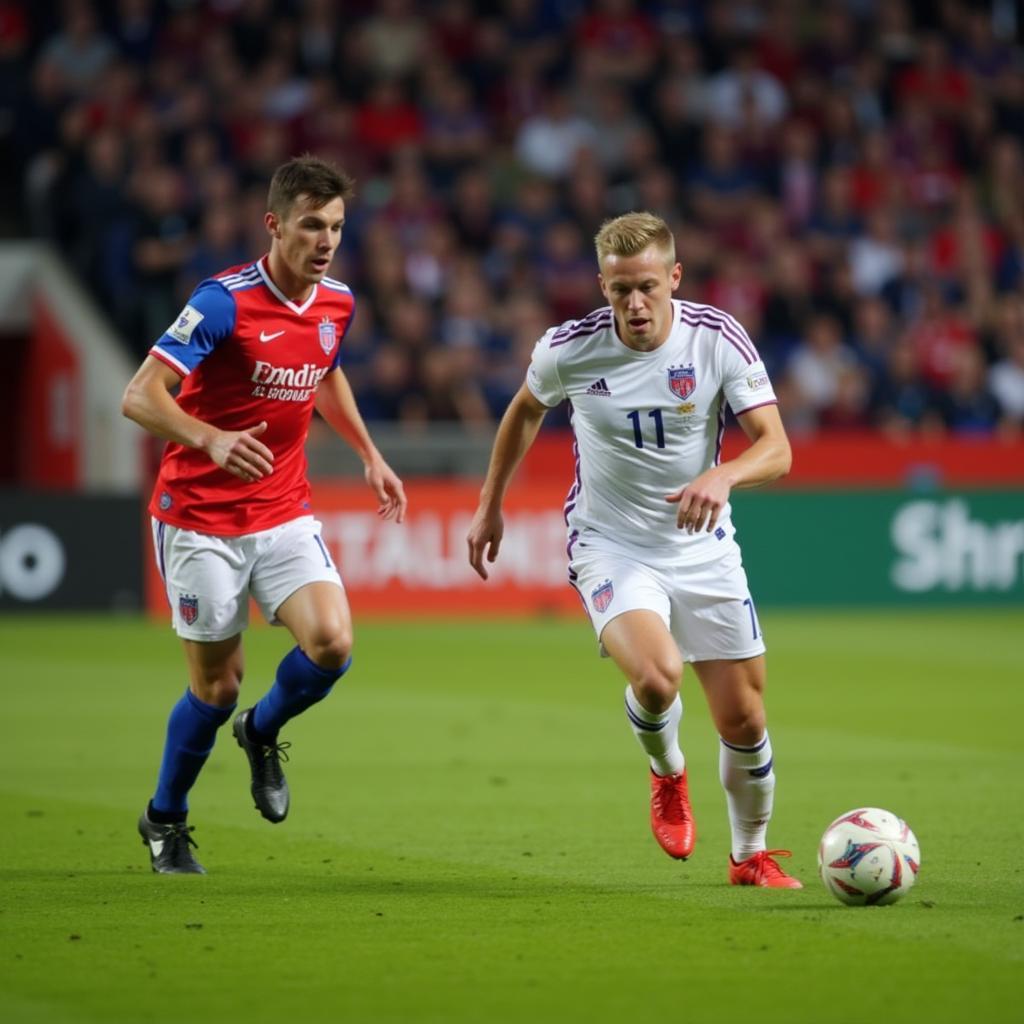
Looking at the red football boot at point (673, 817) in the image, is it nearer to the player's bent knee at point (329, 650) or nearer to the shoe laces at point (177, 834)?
the player's bent knee at point (329, 650)

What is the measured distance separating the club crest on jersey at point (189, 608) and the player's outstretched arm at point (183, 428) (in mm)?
532

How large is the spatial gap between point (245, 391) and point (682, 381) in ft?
5.10

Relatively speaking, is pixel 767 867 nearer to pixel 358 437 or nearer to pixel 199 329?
pixel 358 437

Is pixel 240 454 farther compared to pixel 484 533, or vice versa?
pixel 484 533

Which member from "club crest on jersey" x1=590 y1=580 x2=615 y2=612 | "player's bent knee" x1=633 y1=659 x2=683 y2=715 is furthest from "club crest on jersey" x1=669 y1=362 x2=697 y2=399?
"player's bent knee" x1=633 y1=659 x2=683 y2=715

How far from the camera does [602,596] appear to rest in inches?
266

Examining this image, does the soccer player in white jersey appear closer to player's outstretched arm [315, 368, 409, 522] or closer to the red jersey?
player's outstretched arm [315, 368, 409, 522]

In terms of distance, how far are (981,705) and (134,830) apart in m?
6.20

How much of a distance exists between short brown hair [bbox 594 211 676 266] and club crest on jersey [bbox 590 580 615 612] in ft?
3.61

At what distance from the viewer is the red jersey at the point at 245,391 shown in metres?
7.00

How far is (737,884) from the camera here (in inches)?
261

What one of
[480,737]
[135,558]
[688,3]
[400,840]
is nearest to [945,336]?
[688,3]

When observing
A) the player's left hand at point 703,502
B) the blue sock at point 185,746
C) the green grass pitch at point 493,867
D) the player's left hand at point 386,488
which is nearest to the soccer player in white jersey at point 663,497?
the player's left hand at point 703,502

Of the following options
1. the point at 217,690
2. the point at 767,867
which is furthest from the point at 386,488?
the point at 767,867
